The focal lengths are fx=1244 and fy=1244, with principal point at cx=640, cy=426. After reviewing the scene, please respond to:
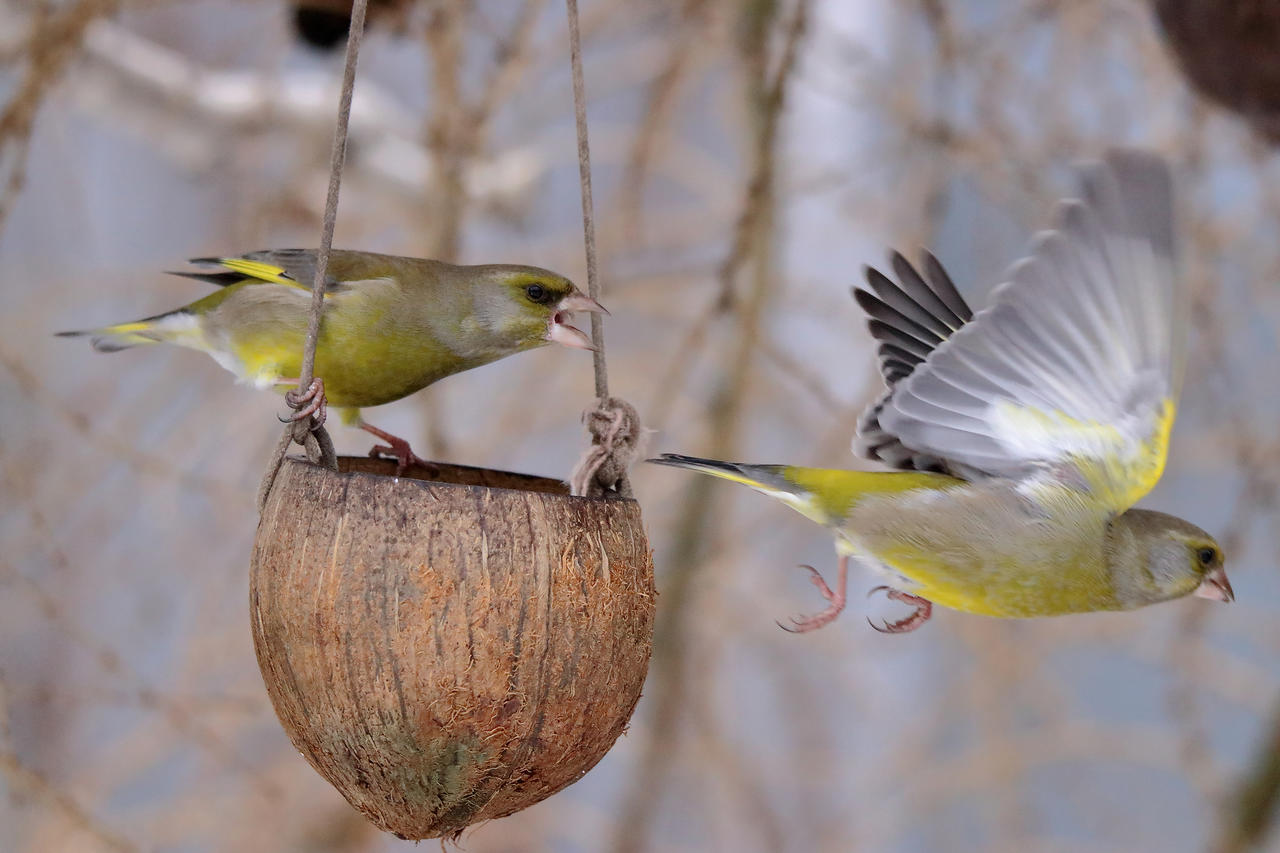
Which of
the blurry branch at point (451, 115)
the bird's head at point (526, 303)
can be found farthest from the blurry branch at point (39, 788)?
the blurry branch at point (451, 115)

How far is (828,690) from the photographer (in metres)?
5.41

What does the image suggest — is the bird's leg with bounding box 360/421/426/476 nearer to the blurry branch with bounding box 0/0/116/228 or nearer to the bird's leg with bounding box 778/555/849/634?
the bird's leg with bounding box 778/555/849/634

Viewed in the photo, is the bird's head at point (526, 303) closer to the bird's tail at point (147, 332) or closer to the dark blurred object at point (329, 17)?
the bird's tail at point (147, 332)

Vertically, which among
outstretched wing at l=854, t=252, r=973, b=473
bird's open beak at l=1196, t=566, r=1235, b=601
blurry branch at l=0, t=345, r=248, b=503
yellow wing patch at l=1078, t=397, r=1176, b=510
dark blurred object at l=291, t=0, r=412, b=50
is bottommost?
blurry branch at l=0, t=345, r=248, b=503

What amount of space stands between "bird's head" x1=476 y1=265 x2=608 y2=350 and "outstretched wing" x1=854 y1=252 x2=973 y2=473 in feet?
1.62

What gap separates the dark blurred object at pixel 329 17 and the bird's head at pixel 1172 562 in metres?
2.01

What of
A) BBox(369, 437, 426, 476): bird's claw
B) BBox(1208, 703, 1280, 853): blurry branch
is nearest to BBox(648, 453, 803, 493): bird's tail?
BBox(369, 437, 426, 476): bird's claw

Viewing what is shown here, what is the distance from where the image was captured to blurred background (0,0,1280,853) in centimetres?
297

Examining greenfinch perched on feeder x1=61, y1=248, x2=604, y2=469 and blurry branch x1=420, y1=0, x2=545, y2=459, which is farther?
blurry branch x1=420, y1=0, x2=545, y2=459

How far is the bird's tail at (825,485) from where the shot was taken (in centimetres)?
216

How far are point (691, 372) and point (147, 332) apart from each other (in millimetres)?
2380

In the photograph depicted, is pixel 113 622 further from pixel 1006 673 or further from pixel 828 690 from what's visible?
pixel 1006 673

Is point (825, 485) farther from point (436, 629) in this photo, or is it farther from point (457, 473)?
point (436, 629)

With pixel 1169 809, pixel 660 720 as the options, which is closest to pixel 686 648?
pixel 660 720
